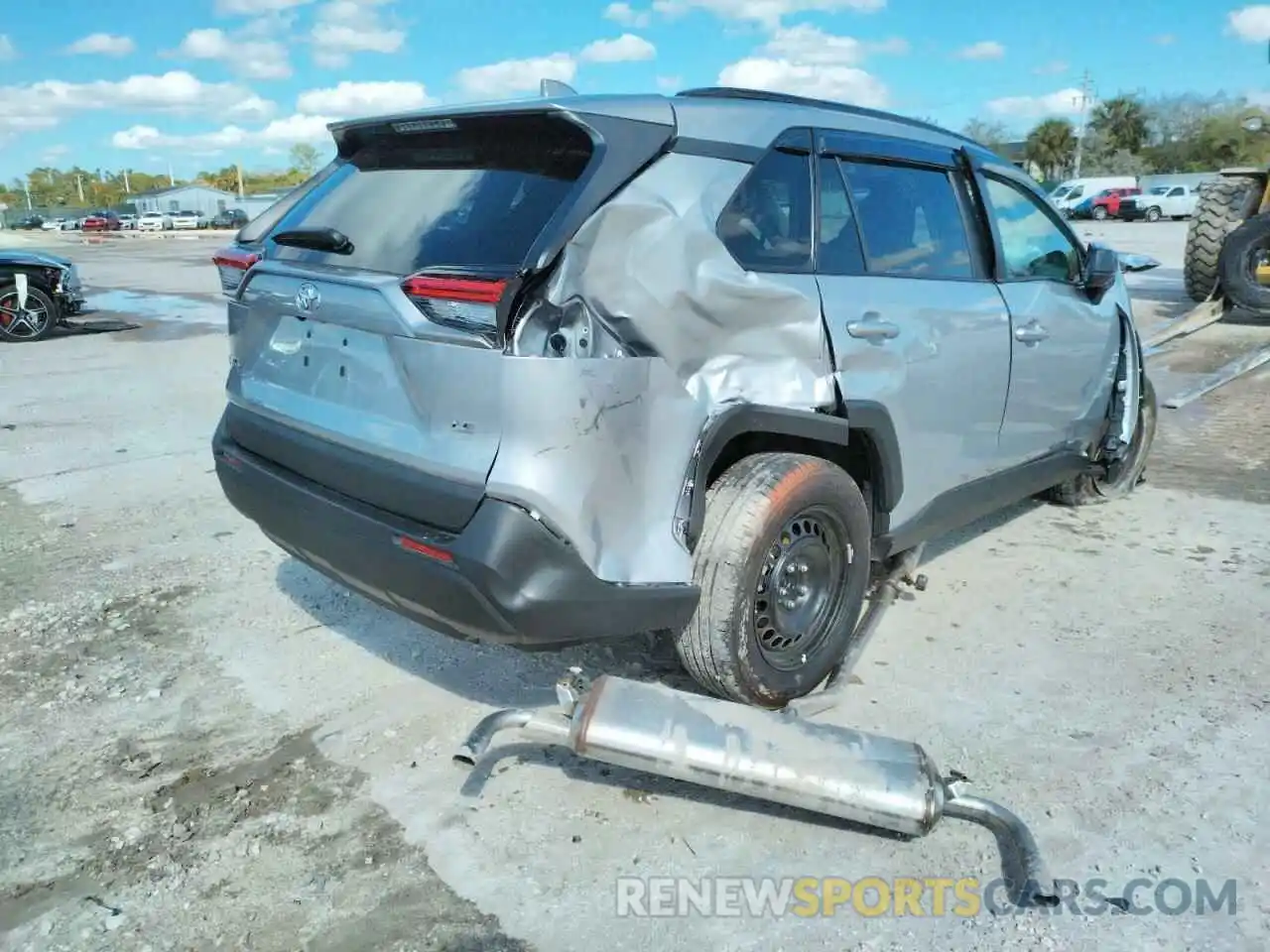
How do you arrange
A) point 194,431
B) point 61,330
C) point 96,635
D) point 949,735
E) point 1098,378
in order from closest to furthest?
point 949,735, point 96,635, point 1098,378, point 194,431, point 61,330

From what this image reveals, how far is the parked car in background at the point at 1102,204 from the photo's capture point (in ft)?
131

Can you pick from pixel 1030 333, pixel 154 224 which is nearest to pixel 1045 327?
pixel 1030 333

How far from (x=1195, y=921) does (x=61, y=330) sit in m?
13.5

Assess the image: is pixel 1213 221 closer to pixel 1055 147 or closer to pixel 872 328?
pixel 872 328

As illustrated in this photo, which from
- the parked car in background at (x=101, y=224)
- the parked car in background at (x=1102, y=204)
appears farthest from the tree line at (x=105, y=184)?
the parked car in background at (x=1102, y=204)

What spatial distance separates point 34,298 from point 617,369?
466 inches

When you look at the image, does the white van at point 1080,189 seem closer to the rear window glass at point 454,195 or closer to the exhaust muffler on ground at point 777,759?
the rear window glass at point 454,195

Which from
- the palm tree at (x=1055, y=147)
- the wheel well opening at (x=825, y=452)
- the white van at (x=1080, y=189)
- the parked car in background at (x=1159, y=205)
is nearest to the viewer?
the wheel well opening at (x=825, y=452)

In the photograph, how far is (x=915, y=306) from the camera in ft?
10.9

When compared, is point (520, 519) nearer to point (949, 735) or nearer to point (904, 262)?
point (949, 735)

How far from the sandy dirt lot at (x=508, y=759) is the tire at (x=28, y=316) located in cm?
791

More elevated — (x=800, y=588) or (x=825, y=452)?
(x=825, y=452)

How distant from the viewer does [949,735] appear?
3.08m

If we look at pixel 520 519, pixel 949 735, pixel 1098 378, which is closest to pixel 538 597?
pixel 520 519
